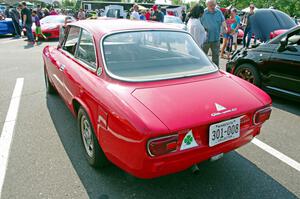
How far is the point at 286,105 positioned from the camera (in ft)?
15.3

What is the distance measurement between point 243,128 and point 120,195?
129cm

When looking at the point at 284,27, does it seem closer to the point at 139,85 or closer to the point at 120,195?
the point at 139,85

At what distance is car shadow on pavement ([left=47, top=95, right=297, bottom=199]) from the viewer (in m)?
2.39

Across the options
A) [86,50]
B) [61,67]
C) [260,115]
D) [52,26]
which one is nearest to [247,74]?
[260,115]

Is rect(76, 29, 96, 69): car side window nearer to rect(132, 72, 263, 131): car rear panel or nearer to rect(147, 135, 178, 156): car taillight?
rect(132, 72, 263, 131): car rear panel

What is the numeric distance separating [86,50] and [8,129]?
1742 millimetres

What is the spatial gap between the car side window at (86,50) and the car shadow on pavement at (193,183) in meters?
1.12

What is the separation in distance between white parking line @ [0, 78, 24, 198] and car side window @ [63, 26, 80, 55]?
1384 millimetres

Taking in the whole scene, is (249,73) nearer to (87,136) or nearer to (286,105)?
(286,105)

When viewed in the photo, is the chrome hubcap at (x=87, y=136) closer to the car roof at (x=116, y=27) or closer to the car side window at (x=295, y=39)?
the car roof at (x=116, y=27)

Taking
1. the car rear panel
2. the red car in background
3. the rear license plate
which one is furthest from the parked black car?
the red car in background

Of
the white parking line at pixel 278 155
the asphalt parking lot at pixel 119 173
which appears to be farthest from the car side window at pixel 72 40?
the white parking line at pixel 278 155

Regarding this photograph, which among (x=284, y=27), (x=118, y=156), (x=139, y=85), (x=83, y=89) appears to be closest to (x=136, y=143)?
(x=118, y=156)

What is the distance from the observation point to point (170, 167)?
2.01m
